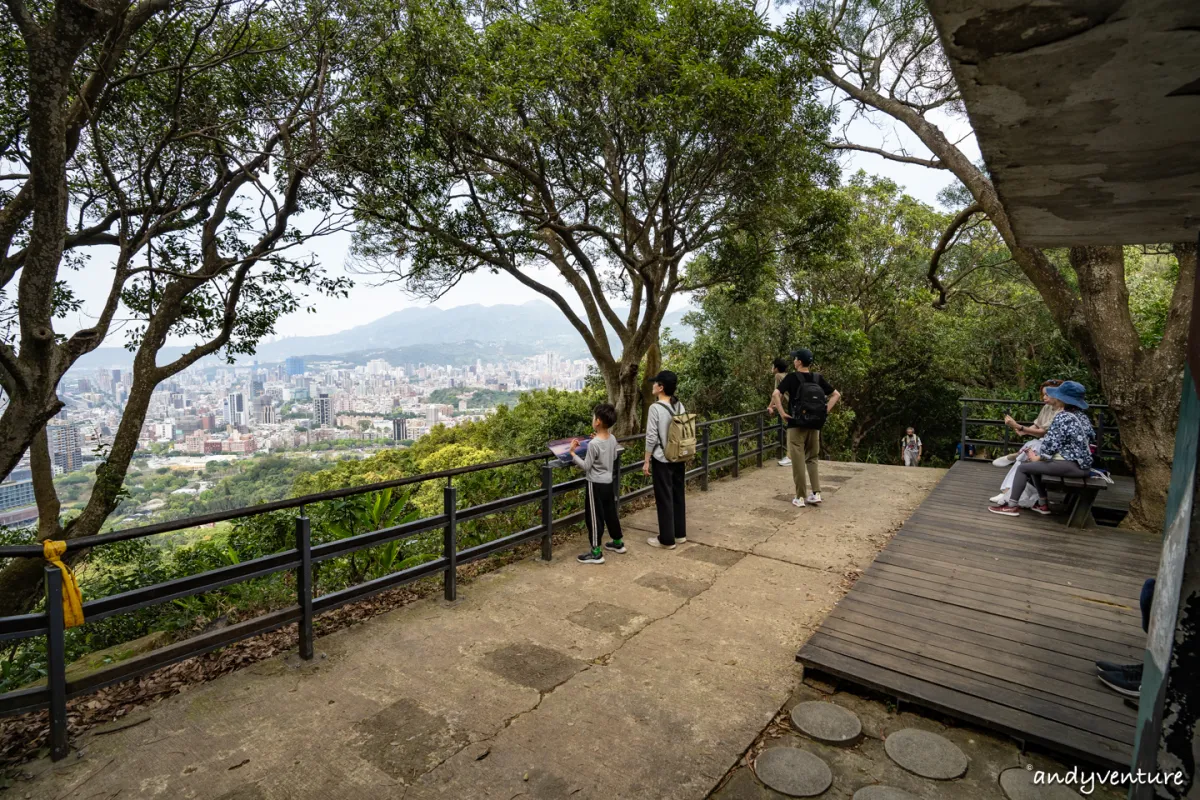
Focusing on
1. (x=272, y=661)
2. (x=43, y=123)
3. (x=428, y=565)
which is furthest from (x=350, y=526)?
(x=43, y=123)

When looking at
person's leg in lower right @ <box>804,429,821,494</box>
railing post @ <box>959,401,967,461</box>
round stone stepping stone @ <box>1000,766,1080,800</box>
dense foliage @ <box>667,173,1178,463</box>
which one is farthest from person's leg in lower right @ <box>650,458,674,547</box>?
dense foliage @ <box>667,173,1178,463</box>

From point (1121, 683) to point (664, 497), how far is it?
131 inches

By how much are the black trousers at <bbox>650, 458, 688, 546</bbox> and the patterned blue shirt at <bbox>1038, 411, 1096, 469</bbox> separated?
12.2 feet

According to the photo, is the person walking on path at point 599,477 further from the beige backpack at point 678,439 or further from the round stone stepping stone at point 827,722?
the round stone stepping stone at point 827,722

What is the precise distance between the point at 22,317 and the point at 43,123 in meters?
1.76

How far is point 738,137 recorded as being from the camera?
8078 mm

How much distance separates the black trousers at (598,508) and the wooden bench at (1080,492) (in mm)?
4475

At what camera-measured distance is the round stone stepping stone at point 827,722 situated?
110 inches

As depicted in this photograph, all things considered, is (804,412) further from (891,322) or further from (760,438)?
(891,322)

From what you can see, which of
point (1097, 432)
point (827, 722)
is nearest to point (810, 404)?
point (827, 722)

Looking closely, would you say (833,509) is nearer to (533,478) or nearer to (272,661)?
(533,478)

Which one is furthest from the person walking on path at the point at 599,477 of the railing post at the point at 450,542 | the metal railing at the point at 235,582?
the railing post at the point at 450,542

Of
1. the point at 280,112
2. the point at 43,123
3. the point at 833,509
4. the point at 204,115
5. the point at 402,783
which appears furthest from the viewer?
the point at 280,112

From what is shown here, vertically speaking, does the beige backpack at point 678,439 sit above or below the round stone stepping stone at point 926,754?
above
